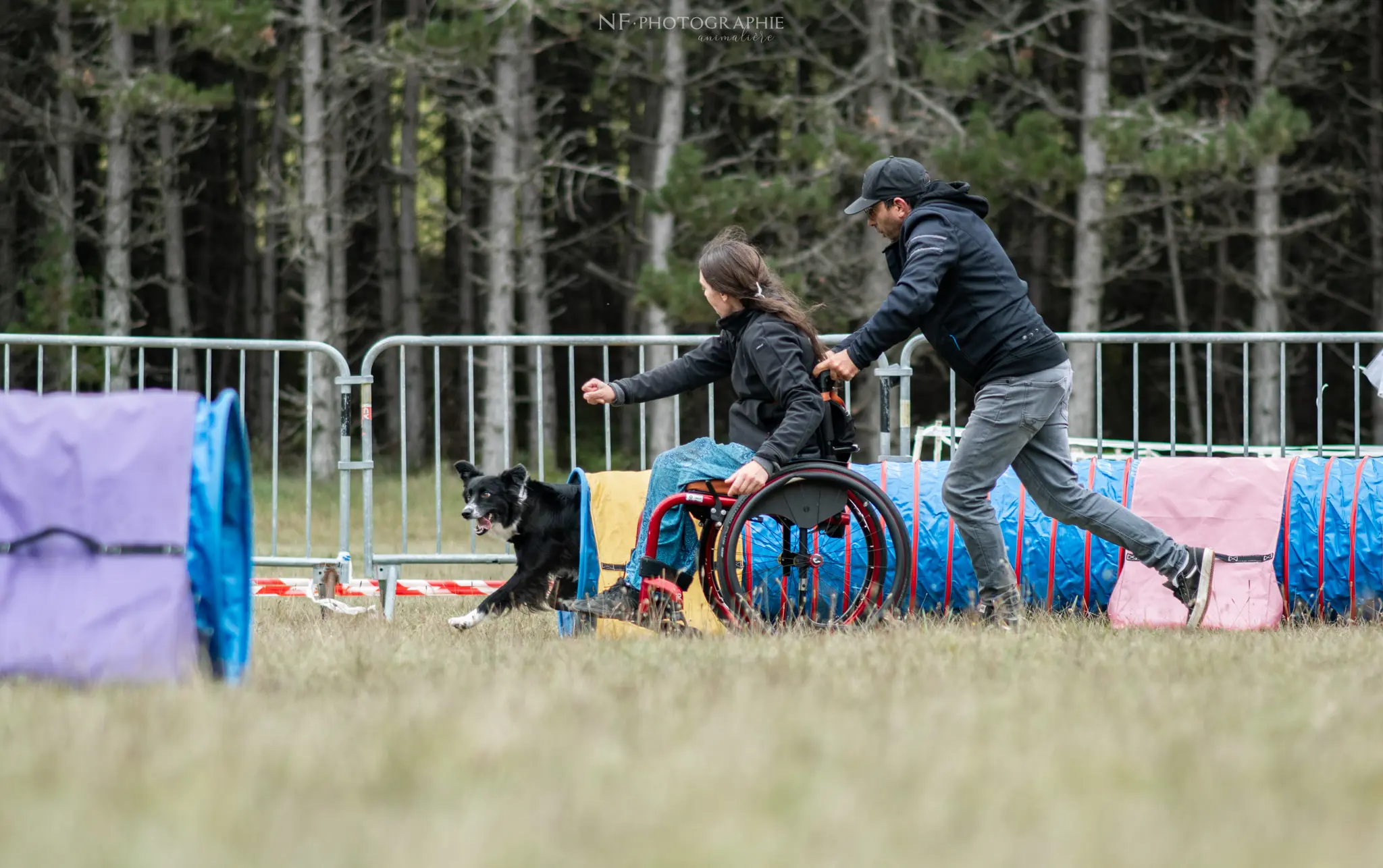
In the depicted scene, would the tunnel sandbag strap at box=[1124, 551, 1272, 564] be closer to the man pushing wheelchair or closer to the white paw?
the man pushing wheelchair

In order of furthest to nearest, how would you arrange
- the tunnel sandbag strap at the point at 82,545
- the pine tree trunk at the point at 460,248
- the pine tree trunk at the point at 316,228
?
the pine tree trunk at the point at 460,248
the pine tree trunk at the point at 316,228
the tunnel sandbag strap at the point at 82,545

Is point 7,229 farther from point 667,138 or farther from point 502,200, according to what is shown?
point 667,138

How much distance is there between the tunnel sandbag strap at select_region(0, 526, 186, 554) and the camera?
3.99 m

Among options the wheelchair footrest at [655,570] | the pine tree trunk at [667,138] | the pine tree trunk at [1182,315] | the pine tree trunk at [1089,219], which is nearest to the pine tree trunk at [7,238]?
the pine tree trunk at [667,138]

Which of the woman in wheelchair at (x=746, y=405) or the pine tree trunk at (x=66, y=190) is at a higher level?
the pine tree trunk at (x=66, y=190)

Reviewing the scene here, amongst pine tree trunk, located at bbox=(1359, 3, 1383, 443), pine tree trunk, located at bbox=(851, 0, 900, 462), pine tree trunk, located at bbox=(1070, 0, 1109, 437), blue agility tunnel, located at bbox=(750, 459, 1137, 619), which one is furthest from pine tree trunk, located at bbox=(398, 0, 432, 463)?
blue agility tunnel, located at bbox=(750, 459, 1137, 619)

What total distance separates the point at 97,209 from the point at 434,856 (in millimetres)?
21918

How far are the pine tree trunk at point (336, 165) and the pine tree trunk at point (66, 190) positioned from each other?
10.2 ft

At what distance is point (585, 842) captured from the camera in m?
2.45

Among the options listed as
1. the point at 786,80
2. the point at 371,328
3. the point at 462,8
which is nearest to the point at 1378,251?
the point at 786,80

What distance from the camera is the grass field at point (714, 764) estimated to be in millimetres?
2420

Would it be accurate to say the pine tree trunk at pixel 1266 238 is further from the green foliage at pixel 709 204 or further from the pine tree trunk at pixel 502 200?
the pine tree trunk at pixel 502 200

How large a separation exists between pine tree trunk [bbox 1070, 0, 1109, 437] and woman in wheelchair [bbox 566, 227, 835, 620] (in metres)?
11.5

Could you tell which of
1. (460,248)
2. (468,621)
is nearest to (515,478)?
(468,621)
